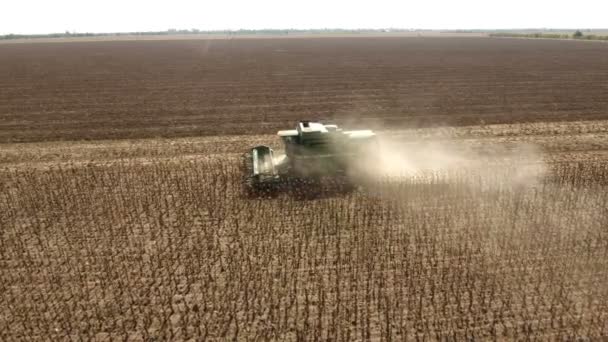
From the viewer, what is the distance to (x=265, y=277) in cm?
953

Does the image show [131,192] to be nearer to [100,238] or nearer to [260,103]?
[100,238]

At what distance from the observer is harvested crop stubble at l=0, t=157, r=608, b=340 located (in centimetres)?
824

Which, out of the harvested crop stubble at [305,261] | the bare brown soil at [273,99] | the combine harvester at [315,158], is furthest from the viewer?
the bare brown soil at [273,99]

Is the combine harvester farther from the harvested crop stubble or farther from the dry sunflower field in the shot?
the harvested crop stubble

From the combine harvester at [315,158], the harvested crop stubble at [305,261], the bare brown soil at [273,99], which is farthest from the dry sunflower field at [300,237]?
the combine harvester at [315,158]

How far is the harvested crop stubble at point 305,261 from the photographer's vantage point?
824 cm

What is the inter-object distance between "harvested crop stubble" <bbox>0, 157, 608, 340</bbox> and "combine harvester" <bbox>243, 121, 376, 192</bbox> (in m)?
1.17

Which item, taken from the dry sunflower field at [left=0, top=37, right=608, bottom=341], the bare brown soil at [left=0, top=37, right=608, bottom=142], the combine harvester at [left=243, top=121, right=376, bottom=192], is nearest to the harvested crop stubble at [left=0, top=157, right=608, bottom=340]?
the dry sunflower field at [left=0, top=37, right=608, bottom=341]

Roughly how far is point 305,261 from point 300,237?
3.66ft

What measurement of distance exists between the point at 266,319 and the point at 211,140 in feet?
43.1

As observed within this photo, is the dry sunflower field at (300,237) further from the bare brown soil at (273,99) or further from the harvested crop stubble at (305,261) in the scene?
the bare brown soil at (273,99)

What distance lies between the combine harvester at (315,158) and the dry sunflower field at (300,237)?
86 cm

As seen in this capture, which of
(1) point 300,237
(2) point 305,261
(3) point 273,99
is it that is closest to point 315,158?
(1) point 300,237

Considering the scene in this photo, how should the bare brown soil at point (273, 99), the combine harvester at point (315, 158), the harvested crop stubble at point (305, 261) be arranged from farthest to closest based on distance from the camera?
the bare brown soil at point (273, 99), the combine harvester at point (315, 158), the harvested crop stubble at point (305, 261)
